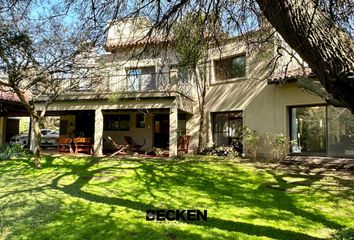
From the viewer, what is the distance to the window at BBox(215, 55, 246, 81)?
60.6 feet

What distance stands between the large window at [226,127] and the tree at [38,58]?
801 cm

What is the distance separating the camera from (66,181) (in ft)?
35.3

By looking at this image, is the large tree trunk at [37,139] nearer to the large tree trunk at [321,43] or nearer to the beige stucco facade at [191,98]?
the beige stucco facade at [191,98]

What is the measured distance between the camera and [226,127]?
19.8m

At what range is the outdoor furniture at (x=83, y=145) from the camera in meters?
18.9

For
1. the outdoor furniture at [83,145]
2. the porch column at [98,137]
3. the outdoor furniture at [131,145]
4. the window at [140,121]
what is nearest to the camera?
the porch column at [98,137]

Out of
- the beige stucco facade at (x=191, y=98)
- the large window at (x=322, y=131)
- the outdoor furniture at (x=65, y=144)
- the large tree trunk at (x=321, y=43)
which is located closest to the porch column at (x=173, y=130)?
the beige stucco facade at (x=191, y=98)

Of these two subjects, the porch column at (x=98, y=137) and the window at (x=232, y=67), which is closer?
the porch column at (x=98, y=137)

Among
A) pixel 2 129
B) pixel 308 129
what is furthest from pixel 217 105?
pixel 2 129

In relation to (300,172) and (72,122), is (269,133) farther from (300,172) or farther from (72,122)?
(72,122)

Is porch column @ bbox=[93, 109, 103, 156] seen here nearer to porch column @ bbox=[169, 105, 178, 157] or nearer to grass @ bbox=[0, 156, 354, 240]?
porch column @ bbox=[169, 105, 178, 157]

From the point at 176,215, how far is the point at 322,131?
10.3 metres

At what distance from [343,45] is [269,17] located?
78 centimetres

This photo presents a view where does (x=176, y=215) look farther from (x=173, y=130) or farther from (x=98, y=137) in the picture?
(x=98, y=137)
